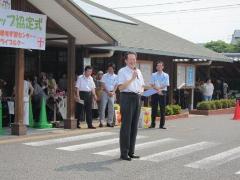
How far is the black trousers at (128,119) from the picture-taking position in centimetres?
870

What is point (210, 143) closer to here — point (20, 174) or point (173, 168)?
point (173, 168)

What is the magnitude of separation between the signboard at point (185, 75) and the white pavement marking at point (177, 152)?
11.4m

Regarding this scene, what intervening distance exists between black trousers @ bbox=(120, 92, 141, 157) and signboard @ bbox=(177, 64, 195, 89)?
45.2 feet

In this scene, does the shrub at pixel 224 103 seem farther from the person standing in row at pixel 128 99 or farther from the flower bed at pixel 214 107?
the person standing in row at pixel 128 99

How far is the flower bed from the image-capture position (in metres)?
20.9

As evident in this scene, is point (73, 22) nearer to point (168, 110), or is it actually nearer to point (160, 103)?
point (160, 103)

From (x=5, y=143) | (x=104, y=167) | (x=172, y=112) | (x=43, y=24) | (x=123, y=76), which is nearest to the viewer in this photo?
(x=104, y=167)

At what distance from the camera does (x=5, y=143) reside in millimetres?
10453

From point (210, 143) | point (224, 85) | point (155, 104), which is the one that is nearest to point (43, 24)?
point (155, 104)

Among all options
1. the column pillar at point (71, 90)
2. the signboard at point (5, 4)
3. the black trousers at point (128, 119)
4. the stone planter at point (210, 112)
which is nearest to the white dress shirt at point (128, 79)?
the black trousers at point (128, 119)

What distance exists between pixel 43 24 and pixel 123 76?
4484 millimetres

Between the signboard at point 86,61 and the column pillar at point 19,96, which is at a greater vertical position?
the signboard at point 86,61

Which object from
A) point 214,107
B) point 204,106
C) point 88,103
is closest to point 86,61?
point 88,103

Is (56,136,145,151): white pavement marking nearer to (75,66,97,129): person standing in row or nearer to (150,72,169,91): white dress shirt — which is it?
(75,66,97,129): person standing in row
